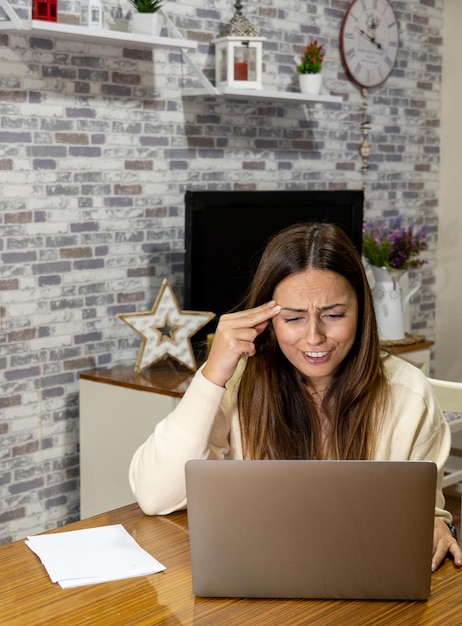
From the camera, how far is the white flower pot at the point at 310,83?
12.9ft

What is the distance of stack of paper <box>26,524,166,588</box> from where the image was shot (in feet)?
4.89

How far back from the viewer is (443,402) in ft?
7.93

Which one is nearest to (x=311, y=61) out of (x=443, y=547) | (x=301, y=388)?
(x=301, y=388)

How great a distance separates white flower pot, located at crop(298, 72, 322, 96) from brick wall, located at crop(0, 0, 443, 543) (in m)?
0.11

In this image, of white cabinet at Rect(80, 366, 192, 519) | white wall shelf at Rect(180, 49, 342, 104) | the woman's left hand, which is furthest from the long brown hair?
white wall shelf at Rect(180, 49, 342, 104)

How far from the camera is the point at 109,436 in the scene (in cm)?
323

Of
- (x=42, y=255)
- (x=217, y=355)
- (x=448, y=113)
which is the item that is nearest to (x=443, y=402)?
(x=217, y=355)

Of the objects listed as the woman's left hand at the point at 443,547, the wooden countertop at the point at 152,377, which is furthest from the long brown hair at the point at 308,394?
the wooden countertop at the point at 152,377

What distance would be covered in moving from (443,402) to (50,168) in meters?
1.55

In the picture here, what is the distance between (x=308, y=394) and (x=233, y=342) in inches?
8.0

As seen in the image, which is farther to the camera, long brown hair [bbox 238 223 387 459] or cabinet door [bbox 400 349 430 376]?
cabinet door [bbox 400 349 430 376]

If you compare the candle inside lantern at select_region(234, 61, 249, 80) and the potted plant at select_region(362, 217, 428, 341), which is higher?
the candle inside lantern at select_region(234, 61, 249, 80)

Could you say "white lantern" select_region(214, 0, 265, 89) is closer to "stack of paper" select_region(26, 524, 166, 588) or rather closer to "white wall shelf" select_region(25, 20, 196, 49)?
"white wall shelf" select_region(25, 20, 196, 49)

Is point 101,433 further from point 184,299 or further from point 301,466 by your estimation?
point 301,466
